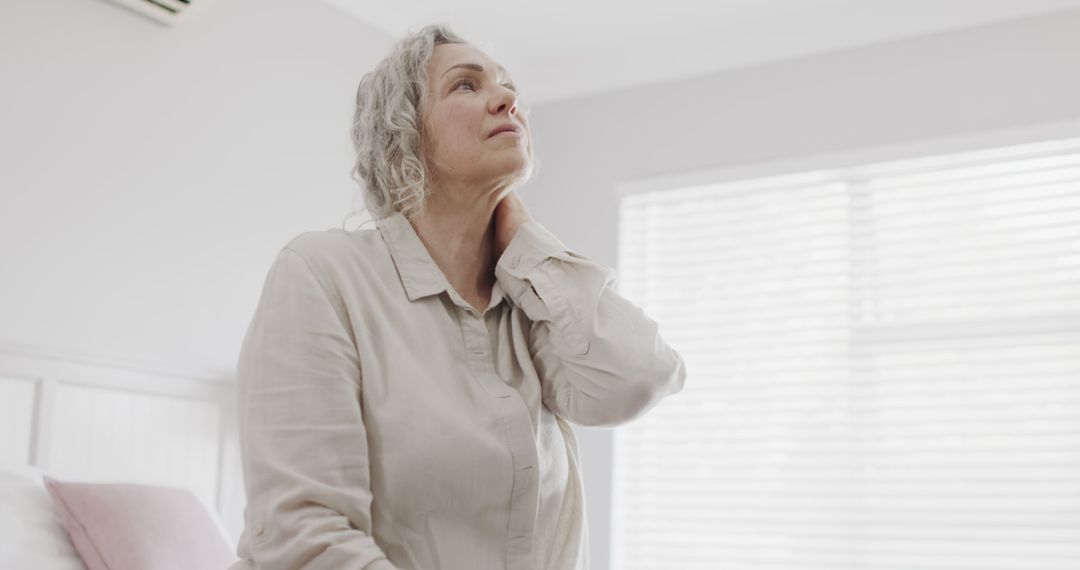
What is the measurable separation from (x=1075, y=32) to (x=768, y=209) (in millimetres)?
1106

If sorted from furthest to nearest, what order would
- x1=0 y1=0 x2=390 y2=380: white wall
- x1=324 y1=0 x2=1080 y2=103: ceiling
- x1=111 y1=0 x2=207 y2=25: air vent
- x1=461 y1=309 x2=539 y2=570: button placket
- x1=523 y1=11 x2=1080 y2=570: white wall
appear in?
1. x1=324 y1=0 x2=1080 y2=103: ceiling
2. x1=523 y1=11 x2=1080 y2=570: white wall
3. x1=111 y1=0 x2=207 y2=25: air vent
4. x1=0 y1=0 x2=390 y2=380: white wall
5. x1=461 y1=309 x2=539 y2=570: button placket

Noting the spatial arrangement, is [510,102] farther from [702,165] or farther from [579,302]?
[702,165]

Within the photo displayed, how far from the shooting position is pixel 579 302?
1.46m

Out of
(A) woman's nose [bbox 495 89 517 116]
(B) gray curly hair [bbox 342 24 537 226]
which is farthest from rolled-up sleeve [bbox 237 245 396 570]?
(A) woman's nose [bbox 495 89 517 116]

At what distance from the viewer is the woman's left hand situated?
155 centimetres

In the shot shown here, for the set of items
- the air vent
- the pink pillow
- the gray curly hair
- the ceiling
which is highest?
the ceiling

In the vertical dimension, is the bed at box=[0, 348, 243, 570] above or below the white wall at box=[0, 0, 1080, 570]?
below

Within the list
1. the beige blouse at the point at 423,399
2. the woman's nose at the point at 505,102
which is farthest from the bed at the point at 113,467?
the woman's nose at the point at 505,102

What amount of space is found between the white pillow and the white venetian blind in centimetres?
233

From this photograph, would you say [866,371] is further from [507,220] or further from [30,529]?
[30,529]

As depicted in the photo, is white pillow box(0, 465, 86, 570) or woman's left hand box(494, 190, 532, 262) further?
white pillow box(0, 465, 86, 570)

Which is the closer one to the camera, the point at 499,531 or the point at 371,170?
the point at 499,531

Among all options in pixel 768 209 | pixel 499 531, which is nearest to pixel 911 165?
pixel 768 209

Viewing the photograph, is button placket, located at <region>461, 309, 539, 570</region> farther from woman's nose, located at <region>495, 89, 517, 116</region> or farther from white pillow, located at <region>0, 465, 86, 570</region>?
white pillow, located at <region>0, 465, 86, 570</region>
